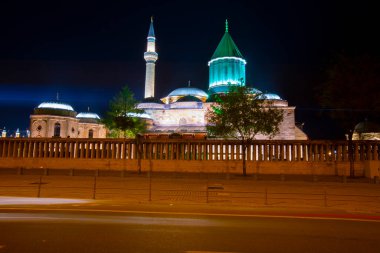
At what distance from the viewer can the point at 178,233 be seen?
7.10 metres

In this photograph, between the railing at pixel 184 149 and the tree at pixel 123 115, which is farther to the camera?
the tree at pixel 123 115

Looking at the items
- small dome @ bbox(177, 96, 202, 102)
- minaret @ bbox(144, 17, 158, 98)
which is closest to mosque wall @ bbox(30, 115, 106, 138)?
minaret @ bbox(144, 17, 158, 98)

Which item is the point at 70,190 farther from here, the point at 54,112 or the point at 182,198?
the point at 54,112

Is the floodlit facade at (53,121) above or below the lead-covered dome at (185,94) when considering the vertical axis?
below

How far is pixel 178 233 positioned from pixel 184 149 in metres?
21.0

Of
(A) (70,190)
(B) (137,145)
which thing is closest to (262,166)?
(B) (137,145)

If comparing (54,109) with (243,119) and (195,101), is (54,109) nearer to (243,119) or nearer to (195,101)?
(195,101)

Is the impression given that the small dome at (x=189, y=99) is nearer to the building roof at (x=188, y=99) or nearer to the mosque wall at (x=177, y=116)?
the building roof at (x=188, y=99)

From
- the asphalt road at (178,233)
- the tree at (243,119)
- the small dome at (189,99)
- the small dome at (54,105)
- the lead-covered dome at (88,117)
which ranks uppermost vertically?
the small dome at (189,99)

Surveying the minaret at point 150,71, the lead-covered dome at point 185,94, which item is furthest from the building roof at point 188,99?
the minaret at point 150,71

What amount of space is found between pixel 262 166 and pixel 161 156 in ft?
28.4

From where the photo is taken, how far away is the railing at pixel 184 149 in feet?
84.0

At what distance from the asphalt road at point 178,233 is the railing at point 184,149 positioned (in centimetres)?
1768

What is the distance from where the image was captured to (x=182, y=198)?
14.1 m
